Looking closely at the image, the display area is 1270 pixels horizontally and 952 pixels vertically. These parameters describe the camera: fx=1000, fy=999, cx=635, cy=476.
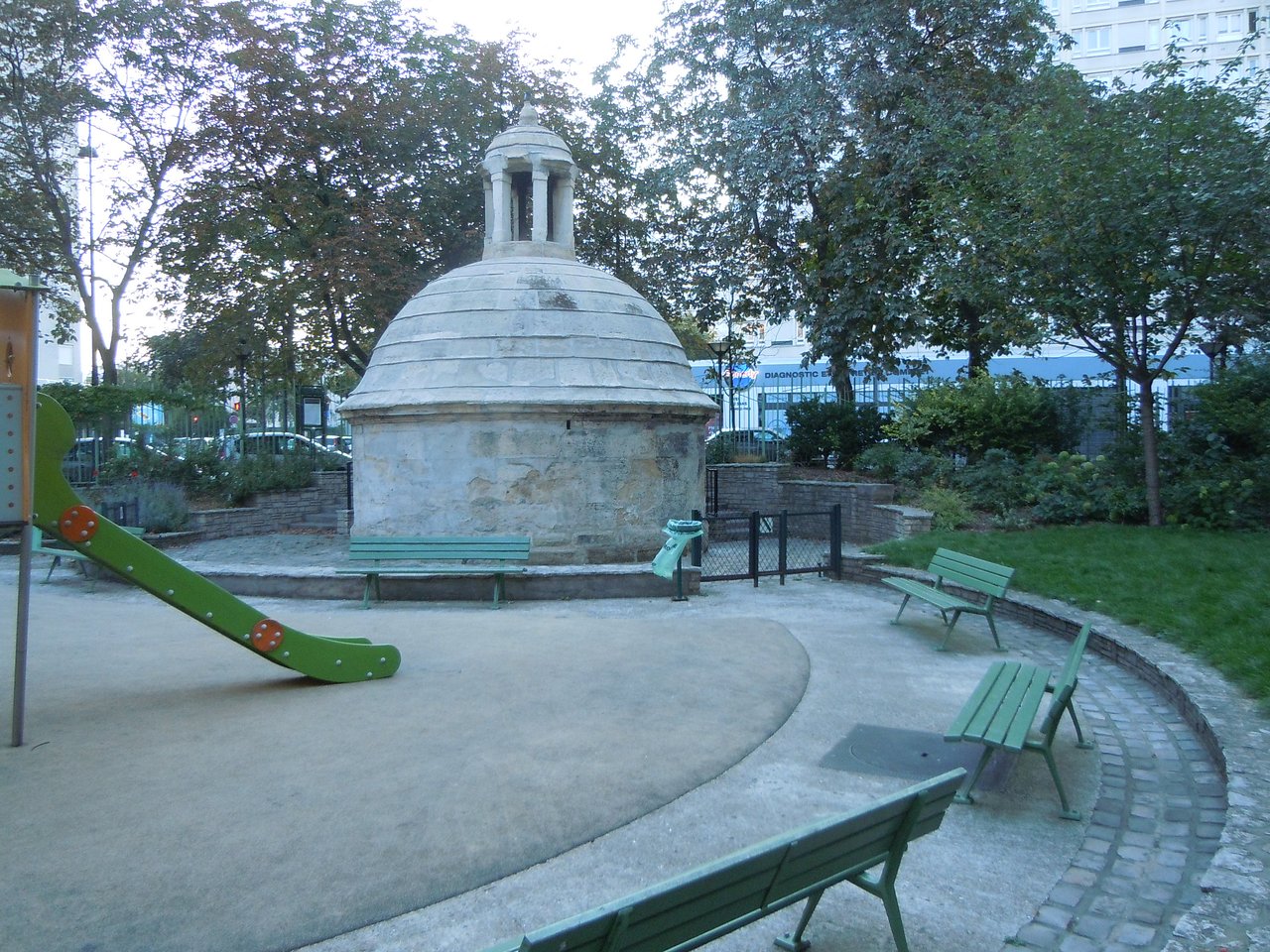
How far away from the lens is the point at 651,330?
15484mm

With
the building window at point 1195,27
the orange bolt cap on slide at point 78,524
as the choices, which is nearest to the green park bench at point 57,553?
the orange bolt cap on slide at point 78,524

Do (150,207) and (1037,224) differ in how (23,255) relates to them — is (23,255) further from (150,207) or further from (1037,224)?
(1037,224)

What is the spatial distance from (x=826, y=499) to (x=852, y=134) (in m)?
8.01

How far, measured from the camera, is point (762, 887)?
9.89 ft

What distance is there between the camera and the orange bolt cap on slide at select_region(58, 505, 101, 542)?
6465 mm

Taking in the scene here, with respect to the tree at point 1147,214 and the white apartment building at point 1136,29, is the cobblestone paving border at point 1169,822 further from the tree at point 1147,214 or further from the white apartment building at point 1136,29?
the white apartment building at point 1136,29

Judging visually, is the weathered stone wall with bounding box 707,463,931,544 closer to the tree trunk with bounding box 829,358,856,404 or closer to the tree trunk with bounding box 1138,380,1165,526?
the tree trunk with bounding box 829,358,856,404

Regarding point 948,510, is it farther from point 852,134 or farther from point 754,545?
point 852,134

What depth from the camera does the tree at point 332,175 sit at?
20.9 metres

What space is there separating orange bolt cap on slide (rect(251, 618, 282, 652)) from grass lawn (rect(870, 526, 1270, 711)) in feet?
21.3

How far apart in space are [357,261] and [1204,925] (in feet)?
64.0

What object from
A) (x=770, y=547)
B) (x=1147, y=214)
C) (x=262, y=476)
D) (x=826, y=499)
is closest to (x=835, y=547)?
(x=770, y=547)

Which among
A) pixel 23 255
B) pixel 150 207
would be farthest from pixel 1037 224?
pixel 23 255

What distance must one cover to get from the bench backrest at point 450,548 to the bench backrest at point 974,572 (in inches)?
179
